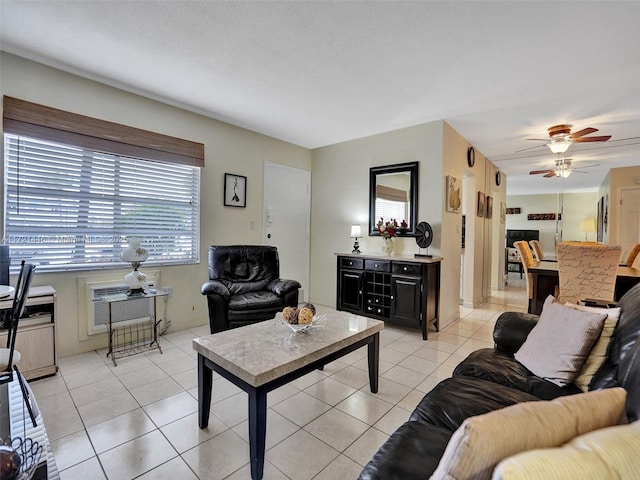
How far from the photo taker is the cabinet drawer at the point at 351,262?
12.5ft

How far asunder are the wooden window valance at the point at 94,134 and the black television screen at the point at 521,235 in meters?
9.84

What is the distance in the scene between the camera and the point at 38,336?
2301mm

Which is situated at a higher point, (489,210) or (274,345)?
(489,210)

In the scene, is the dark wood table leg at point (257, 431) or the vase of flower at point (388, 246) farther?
the vase of flower at point (388, 246)

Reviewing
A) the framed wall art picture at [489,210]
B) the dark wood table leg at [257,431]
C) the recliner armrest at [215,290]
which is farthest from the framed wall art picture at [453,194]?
the dark wood table leg at [257,431]

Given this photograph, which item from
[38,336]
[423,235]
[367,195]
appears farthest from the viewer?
[367,195]

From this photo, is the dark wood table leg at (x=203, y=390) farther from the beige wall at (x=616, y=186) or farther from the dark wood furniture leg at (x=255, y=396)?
the beige wall at (x=616, y=186)

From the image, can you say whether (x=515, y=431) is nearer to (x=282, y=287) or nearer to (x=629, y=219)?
(x=282, y=287)

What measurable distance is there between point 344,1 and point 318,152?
10.2 ft

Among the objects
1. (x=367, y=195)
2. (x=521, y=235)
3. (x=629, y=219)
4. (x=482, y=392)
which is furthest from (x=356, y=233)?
(x=521, y=235)

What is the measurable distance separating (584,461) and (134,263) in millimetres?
3144

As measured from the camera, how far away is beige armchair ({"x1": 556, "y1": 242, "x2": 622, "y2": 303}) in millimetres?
2680

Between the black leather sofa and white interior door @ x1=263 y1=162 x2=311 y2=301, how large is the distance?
3158mm

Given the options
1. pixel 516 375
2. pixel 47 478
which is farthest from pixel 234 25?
pixel 516 375
